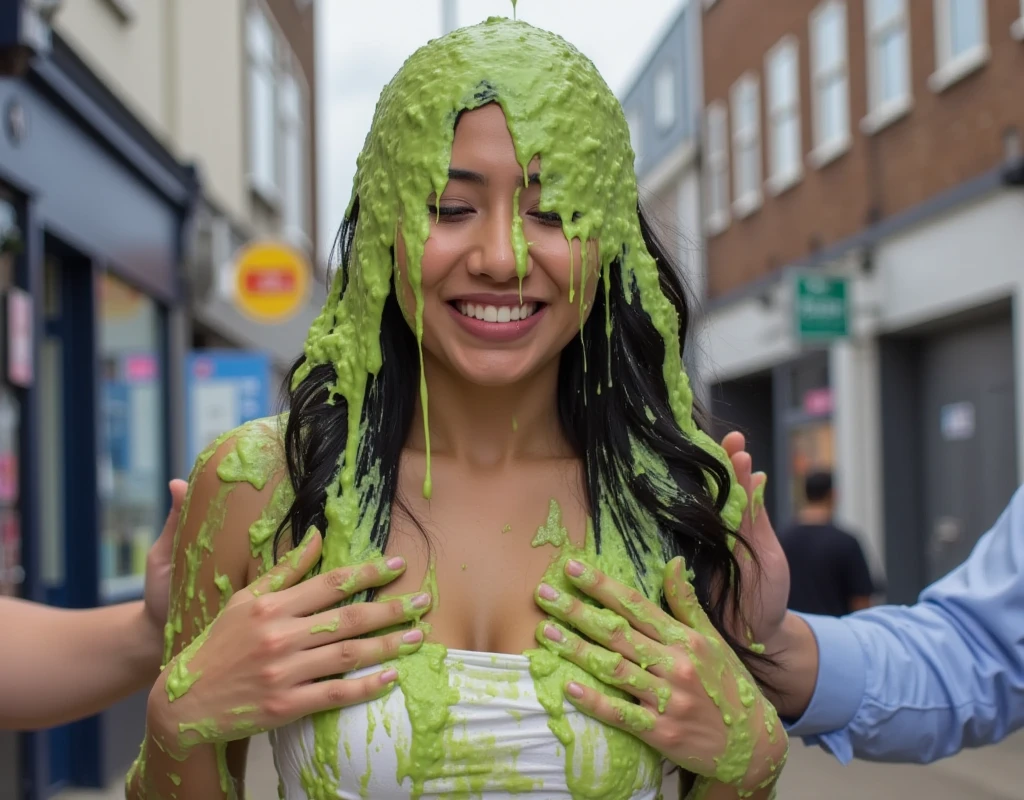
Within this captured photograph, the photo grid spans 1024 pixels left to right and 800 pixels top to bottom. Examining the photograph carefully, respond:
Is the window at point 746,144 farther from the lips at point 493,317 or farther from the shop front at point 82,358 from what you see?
the lips at point 493,317

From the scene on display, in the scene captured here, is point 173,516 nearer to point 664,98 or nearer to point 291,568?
point 291,568

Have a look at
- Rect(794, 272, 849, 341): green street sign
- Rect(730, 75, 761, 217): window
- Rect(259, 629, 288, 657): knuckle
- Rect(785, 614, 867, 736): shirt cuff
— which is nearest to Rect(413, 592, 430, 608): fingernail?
Rect(259, 629, 288, 657): knuckle

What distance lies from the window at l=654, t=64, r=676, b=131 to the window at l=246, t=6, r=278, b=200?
8.75 metres

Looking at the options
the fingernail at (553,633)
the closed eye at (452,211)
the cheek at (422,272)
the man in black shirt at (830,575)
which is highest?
the closed eye at (452,211)

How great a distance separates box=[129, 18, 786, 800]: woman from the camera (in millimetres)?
1890

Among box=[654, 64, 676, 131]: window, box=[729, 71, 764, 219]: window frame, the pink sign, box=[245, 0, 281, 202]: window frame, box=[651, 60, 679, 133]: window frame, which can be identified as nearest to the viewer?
the pink sign

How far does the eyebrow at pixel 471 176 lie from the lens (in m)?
1.89

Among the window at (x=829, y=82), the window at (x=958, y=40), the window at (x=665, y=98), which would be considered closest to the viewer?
the window at (x=958, y=40)

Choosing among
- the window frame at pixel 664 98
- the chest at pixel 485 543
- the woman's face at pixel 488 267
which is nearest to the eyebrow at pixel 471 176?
the woman's face at pixel 488 267

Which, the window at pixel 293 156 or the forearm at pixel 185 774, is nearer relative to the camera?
the forearm at pixel 185 774

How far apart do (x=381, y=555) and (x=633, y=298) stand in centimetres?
60

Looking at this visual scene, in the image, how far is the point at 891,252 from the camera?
12.1m

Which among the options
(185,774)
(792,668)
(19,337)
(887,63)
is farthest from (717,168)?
(185,774)

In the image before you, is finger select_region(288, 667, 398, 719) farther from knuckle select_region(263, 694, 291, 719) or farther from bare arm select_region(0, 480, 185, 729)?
bare arm select_region(0, 480, 185, 729)
